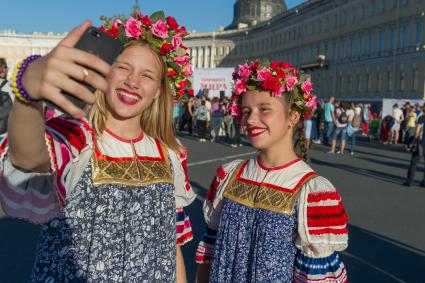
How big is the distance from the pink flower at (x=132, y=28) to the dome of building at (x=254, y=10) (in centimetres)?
10031

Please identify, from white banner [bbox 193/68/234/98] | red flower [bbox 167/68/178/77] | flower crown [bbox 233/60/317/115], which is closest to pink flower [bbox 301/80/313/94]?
flower crown [bbox 233/60/317/115]

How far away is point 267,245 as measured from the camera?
7.91 feet

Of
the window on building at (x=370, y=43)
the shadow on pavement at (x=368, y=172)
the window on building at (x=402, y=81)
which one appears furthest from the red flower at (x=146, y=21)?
the window on building at (x=370, y=43)

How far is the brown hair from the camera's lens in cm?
271

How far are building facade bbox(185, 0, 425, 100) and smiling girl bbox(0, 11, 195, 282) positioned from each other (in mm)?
40967

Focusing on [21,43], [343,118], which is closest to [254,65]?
[343,118]

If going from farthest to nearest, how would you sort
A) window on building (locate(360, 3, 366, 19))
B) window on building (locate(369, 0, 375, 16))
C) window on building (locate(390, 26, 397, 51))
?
window on building (locate(360, 3, 366, 19))
window on building (locate(369, 0, 375, 16))
window on building (locate(390, 26, 397, 51))

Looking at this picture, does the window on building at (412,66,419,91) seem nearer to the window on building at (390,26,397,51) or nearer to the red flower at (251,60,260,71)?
the window on building at (390,26,397,51)

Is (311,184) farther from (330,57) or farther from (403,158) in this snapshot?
(330,57)

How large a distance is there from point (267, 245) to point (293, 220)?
177 mm

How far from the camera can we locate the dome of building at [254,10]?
99.5 meters

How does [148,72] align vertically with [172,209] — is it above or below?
above

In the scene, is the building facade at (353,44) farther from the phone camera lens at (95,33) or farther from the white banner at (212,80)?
the phone camera lens at (95,33)

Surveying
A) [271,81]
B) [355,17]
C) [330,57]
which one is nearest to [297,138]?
[271,81]
